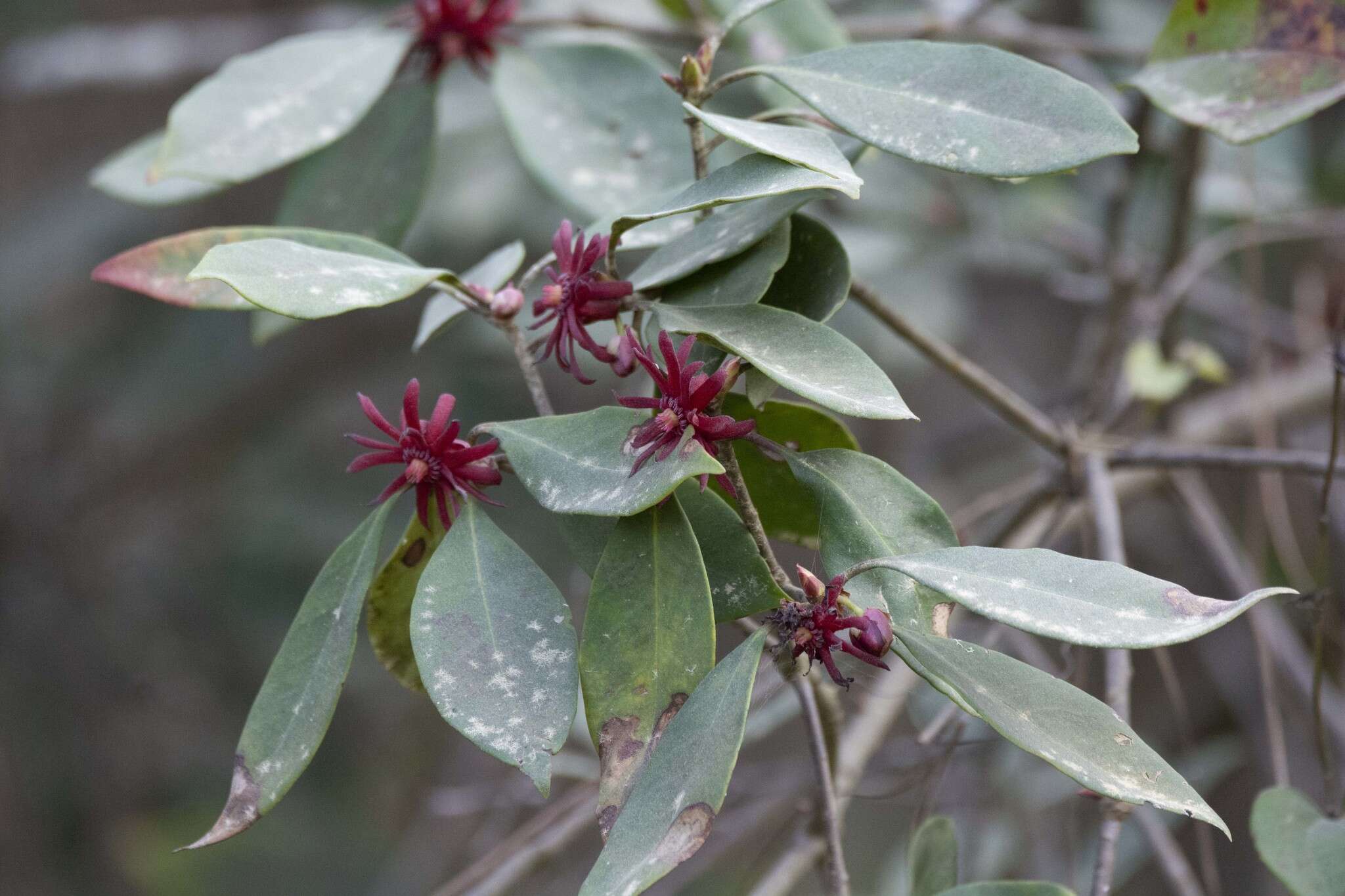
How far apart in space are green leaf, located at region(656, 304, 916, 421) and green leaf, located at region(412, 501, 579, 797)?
0.12 meters

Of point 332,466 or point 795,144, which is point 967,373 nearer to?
point 795,144

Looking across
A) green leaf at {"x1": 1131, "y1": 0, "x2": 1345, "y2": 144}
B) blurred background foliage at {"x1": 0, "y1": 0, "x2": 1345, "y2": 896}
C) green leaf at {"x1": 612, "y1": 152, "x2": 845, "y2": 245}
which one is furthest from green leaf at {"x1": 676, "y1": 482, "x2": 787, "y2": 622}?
blurred background foliage at {"x1": 0, "y1": 0, "x2": 1345, "y2": 896}

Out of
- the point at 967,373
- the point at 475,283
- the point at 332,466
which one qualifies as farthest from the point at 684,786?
the point at 332,466

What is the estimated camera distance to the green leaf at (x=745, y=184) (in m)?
0.39

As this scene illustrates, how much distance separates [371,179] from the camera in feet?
2.68

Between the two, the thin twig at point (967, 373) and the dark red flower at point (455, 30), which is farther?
the dark red flower at point (455, 30)

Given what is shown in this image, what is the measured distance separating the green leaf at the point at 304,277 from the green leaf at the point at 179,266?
0.08m

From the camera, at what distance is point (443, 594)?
0.44m

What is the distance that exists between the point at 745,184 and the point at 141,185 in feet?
1.90

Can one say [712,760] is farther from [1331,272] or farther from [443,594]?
[1331,272]

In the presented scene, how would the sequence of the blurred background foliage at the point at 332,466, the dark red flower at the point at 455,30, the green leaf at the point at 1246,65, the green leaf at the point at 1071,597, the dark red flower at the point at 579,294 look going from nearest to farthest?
the green leaf at the point at 1071,597 < the dark red flower at the point at 579,294 < the green leaf at the point at 1246,65 < the dark red flower at the point at 455,30 < the blurred background foliage at the point at 332,466

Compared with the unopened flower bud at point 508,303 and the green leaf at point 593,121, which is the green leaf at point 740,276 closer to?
the unopened flower bud at point 508,303

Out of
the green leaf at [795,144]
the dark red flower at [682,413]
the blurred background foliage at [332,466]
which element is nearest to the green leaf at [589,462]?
the dark red flower at [682,413]

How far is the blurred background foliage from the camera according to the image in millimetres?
1404
